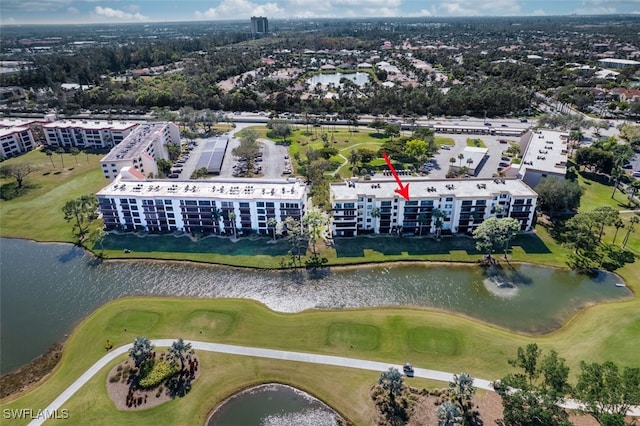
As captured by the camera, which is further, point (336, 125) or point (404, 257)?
point (336, 125)

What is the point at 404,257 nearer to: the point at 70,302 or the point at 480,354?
the point at 480,354

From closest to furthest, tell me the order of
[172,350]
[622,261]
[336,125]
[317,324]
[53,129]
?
[172,350] < [317,324] < [622,261] < [53,129] < [336,125]

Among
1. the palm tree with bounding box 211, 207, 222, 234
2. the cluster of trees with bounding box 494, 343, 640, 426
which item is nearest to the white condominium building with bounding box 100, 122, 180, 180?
the palm tree with bounding box 211, 207, 222, 234

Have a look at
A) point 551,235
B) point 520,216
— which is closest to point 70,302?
point 520,216

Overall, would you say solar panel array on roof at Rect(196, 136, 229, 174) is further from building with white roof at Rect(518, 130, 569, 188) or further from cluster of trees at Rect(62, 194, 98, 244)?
building with white roof at Rect(518, 130, 569, 188)

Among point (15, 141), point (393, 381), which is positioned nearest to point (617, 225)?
point (393, 381)

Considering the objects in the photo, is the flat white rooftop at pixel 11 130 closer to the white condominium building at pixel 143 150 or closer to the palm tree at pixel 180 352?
the white condominium building at pixel 143 150

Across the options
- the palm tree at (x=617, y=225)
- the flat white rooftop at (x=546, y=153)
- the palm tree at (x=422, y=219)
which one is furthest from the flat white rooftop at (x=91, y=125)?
the palm tree at (x=617, y=225)
